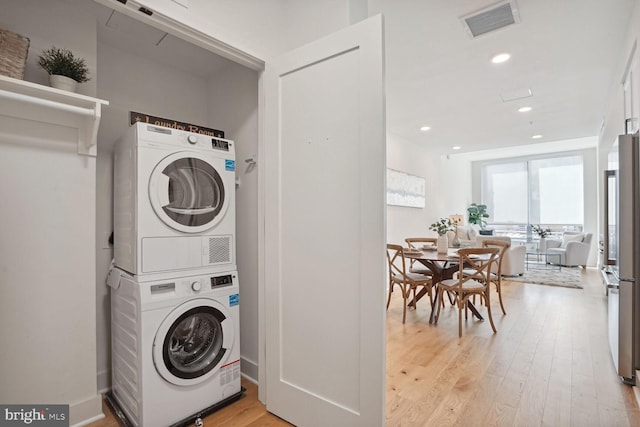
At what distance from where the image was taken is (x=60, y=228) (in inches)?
69.8

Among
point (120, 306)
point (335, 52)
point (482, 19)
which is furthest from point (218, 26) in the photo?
point (482, 19)

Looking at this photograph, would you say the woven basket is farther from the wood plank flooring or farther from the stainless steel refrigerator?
the stainless steel refrigerator

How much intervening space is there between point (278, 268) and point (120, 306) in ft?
3.30

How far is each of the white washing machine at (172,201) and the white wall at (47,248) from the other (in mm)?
233

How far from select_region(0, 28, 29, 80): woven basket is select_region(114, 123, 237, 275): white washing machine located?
0.52m

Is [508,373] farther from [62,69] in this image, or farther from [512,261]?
[512,261]

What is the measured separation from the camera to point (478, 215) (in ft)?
30.7

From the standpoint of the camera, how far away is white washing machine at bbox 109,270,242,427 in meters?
1.71

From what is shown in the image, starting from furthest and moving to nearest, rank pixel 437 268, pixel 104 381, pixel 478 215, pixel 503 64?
pixel 478 215, pixel 437 268, pixel 503 64, pixel 104 381

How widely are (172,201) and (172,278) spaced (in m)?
0.45

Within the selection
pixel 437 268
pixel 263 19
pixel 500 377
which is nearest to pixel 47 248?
pixel 263 19

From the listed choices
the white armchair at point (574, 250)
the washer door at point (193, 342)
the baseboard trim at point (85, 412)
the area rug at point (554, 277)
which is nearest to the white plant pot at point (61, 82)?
the washer door at point (193, 342)

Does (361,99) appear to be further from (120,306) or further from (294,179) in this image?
(120,306)

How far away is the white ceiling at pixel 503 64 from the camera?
239 cm
